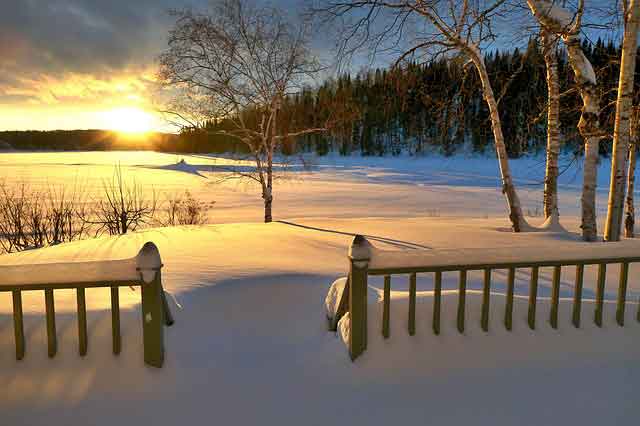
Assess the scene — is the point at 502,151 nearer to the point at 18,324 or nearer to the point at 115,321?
the point at 115,321

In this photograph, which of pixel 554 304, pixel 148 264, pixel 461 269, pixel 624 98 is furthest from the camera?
pixel 624 98

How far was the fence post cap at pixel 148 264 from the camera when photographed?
3068 millimetres

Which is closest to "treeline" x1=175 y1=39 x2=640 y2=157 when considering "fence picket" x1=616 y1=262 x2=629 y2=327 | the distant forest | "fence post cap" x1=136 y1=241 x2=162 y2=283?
the distant forest

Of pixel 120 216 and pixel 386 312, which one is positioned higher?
pixel 386 312

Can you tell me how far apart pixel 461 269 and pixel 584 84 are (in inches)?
248

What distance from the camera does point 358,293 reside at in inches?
131

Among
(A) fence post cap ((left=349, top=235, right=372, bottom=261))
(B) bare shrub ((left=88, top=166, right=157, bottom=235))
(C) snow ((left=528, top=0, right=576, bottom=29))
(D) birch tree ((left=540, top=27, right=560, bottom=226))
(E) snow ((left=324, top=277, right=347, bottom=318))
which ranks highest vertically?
(C) snow ((left=528, top=0, right=576, bottom=29))

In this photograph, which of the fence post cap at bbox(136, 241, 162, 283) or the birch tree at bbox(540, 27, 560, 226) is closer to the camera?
the fence post cap at bbox(136, 241, 162, 283)

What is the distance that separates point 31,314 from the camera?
355 cm

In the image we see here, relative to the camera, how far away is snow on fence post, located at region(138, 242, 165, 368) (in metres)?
3.07

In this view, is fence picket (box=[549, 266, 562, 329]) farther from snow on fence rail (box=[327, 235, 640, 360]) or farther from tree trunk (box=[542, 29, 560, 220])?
tree trunk (box=[542, 29, 560, 220])

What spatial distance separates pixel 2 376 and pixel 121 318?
2.93 feet

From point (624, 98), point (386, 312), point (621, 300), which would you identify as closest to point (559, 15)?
point (624, 98)

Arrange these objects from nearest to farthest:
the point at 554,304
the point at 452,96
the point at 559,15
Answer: the point at 554,304 < the point at 559,15 < the point at 452,96
